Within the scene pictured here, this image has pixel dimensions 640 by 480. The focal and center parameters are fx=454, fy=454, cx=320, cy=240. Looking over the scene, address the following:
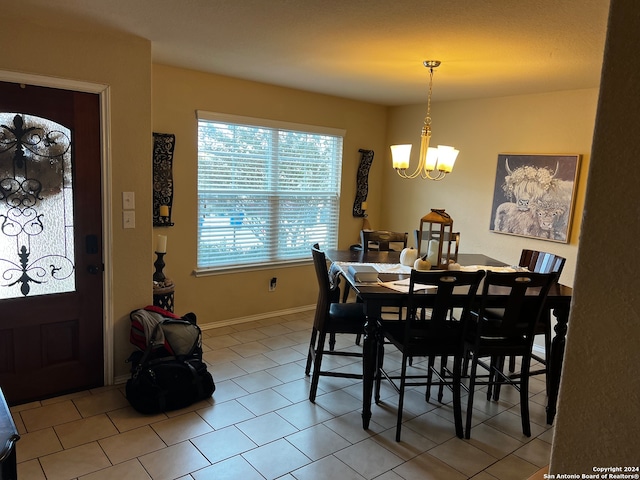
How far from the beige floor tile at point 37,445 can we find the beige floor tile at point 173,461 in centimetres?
53

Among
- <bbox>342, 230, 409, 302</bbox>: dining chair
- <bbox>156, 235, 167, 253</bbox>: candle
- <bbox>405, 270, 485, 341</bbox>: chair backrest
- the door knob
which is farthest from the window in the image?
<bbox>405, 270, 485, 341</bbox>: chair backrest

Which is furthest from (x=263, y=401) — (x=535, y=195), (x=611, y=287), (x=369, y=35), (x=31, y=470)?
(x=535, y=195)

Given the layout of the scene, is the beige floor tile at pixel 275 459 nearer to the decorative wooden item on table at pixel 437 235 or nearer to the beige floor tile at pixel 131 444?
the beige floor tile at pixel 131 444

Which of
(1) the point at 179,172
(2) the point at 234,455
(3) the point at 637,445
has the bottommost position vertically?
(2) the point at 234,455

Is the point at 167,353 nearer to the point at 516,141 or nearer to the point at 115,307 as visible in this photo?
the point at 115,307

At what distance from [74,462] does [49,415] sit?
0.60 m

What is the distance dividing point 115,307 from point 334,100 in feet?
10.5

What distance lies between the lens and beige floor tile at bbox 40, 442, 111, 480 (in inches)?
90.7

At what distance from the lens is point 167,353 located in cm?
312

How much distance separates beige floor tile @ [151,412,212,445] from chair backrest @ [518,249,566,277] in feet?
8.43

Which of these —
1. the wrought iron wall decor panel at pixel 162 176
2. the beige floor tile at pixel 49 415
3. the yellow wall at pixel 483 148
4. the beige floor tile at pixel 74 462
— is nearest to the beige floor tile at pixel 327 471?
the beige floor tile at pixel 74 462

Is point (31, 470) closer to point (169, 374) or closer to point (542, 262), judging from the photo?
point (169, 374)

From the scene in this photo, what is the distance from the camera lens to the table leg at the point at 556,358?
115 inches

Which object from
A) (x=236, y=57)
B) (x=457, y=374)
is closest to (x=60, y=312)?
(x=236, y=57)
